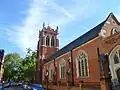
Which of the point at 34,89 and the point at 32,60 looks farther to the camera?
the point at 32,60

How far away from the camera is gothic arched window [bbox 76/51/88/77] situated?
2392 cm

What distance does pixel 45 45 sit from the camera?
1729 inches

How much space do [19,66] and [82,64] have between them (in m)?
48.9

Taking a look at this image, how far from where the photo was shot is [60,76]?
32500 mm

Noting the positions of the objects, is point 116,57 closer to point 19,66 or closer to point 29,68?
point 29,68

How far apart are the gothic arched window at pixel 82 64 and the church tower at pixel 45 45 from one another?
1922 cm

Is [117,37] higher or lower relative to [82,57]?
higher

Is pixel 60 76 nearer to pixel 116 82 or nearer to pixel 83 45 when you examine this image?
pixel 83 45

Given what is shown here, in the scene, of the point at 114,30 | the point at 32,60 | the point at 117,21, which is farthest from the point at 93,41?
the point at 32,60

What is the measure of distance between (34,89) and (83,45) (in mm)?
9987

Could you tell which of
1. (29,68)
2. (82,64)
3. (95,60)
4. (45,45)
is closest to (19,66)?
(29,68)

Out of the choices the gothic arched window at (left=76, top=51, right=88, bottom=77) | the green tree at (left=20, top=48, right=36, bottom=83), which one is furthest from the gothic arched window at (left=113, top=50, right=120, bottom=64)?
the green tree at (left=20, top=48, right=36, bottom=83)

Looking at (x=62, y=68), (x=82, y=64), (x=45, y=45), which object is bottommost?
(x=62, y=68)

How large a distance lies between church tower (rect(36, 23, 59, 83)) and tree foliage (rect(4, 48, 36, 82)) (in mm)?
8565
